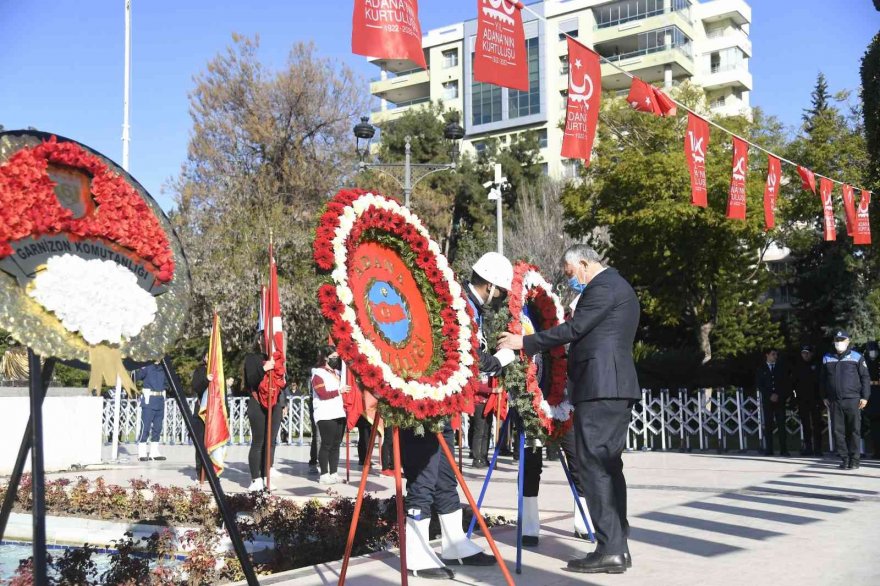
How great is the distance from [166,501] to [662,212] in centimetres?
2055

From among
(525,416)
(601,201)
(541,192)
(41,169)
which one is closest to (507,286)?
(525,416)

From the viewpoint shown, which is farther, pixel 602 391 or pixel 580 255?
pixel 580 255

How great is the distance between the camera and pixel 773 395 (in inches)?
640

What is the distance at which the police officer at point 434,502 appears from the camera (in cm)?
575

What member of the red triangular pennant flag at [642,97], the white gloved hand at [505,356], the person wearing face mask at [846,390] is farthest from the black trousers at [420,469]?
the person wearing face mask at [846,390]

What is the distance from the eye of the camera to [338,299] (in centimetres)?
471

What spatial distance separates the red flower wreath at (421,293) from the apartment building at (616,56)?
1874 inches

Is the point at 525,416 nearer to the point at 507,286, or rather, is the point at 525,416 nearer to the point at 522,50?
the point at 507,286

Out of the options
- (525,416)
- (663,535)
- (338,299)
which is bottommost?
(663,535)

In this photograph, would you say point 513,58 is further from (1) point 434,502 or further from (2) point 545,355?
(1) point 434,502

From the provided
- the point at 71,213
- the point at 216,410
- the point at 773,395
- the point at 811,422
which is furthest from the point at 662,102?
the point at 71,213

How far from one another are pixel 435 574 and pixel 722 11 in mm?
57895

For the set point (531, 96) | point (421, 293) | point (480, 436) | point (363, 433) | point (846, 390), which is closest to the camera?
point (421, 293)

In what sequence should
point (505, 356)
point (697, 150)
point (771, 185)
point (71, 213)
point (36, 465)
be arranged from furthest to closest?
point (771, 185)
point (697, 150)
point (505, 356)
point (71, 213)
point (36, 465)
